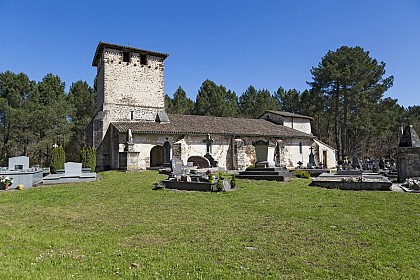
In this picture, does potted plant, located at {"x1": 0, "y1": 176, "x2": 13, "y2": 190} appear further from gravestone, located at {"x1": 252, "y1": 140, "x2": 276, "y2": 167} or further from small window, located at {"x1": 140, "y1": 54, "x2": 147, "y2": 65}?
small window, located at {"x1": 140, "y1": 54, "x2": 147, "y2": 65}

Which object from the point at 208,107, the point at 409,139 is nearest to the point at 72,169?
the point at 409,139

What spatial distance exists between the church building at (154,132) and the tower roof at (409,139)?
9.77 m

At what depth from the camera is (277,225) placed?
20.8 ft

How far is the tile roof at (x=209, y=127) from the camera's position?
24.3 meters

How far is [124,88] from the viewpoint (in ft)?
88.4

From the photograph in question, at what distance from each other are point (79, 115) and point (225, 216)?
124ft

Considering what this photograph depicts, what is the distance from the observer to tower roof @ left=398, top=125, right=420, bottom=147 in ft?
44.8

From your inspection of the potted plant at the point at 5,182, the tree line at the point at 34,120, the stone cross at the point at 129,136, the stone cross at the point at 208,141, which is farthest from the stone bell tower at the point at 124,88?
the potted plant at the point at 5,182

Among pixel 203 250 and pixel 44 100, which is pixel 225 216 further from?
pixel 44 100

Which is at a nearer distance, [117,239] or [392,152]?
[117,239]

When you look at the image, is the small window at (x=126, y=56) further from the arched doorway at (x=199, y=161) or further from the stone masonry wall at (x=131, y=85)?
the arched doorway at (x=199, y=161)

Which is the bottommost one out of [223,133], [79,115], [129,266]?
[129,266]

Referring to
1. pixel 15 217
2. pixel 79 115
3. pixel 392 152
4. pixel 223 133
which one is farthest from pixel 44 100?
pixel 392 152

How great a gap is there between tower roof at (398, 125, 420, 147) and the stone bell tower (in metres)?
20.4
